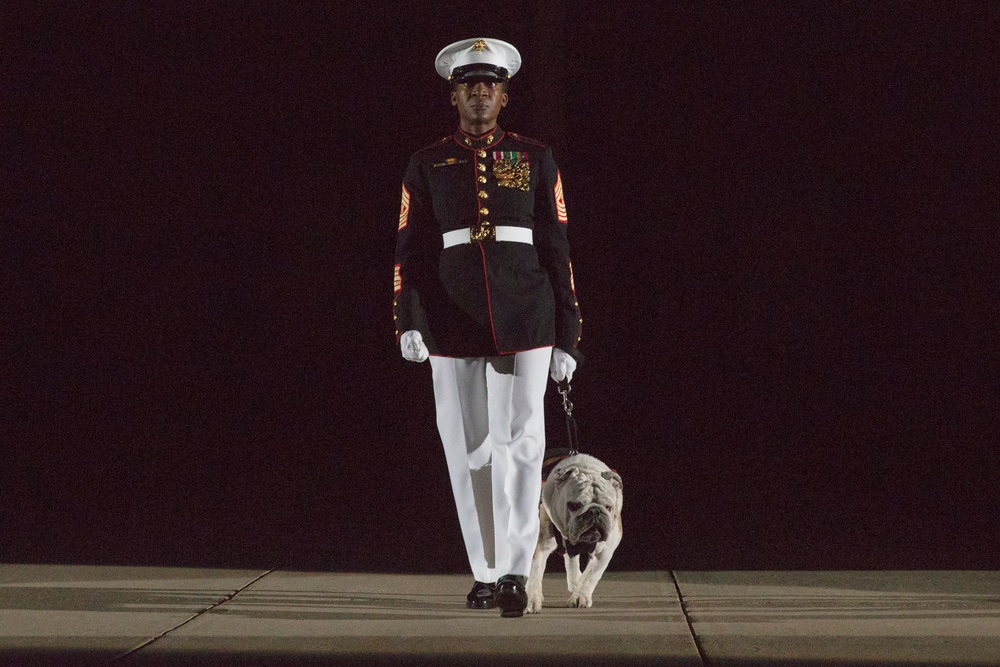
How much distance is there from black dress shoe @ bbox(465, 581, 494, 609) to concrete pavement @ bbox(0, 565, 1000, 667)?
0.07 metres

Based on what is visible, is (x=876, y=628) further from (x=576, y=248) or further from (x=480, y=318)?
(x=576, y=248)

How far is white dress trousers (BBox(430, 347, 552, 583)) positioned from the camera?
13.7 ft

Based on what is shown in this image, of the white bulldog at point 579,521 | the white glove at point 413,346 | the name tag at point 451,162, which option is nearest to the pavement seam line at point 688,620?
the white bulldog at point 579,521

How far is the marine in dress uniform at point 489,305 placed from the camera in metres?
4.20

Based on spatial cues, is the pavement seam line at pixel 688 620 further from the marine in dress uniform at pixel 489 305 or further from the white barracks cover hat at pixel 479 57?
the white barracks cover hat at pixel 479 57

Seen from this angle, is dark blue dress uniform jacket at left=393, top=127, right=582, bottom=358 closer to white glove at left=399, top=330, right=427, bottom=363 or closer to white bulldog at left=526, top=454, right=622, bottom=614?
white glove at left=399, top=330, right=427, bottom=363

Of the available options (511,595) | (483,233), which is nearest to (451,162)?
(483,233)

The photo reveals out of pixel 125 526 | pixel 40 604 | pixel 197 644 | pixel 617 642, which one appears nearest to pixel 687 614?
pixel 617 642

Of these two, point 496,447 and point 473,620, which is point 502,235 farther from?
point 473,620

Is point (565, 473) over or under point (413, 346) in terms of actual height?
under

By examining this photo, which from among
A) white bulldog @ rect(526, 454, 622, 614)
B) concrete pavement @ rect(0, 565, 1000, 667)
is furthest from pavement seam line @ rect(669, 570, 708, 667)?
white bulldog @ rect(526, 454, 622, 614)

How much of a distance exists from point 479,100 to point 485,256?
48 cm

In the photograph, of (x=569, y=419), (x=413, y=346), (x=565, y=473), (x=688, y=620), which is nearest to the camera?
(x=688, y=620)

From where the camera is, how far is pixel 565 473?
4.39 meters
